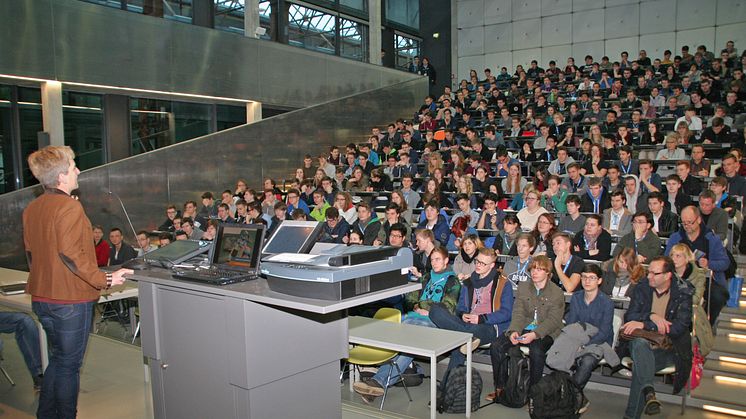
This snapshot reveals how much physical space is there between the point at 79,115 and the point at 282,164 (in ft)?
13.0

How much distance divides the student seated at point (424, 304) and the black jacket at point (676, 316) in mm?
1411

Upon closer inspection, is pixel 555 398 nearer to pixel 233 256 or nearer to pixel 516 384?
pixel 516 384

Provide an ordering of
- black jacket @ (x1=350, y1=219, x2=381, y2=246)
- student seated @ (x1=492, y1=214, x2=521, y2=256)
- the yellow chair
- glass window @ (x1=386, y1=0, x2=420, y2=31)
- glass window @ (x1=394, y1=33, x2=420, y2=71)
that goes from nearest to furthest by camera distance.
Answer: the yellow chair → student seated @ (x1=492, y1=214, x2=521, y2=256) → black jacket @ (x1=350, y1=219, x2=381, y2=246) → glass window @ (x1=386, y1=0, x2=420, y2=31) → glass window @ (x1=394, y1=33, x2=420, y2=71)

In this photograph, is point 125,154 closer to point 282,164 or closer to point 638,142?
point 282,164

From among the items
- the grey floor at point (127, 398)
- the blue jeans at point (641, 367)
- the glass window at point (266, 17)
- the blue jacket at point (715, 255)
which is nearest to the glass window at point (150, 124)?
the glass window at point (266, 17)

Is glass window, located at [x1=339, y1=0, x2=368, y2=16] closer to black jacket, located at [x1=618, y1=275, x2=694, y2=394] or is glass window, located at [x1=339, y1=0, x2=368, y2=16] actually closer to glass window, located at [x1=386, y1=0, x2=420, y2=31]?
glass window, located at [x1=386, y1=0, x2=420, y2=31]

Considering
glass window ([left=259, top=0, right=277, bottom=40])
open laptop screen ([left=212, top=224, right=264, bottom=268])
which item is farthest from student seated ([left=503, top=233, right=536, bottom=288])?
glass window ([left=259, top=0, right=277, bottom=40])

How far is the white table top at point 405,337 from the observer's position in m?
3.97

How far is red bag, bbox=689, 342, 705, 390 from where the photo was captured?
4.42m

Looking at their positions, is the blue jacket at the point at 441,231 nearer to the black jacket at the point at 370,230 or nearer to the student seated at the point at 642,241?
the black jacket at the point at 370,230

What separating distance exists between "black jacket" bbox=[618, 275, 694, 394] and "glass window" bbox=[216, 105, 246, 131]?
1029 centimetres

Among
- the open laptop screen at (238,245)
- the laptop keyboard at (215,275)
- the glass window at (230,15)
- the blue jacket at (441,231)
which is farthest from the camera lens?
the glass window at (230,15)

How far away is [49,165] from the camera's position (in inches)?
118

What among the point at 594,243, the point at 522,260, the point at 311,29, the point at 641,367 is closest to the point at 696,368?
the point at 641,367
